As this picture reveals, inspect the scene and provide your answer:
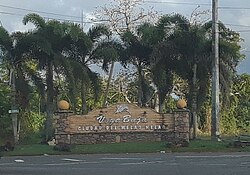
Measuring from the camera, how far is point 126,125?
3322 cm

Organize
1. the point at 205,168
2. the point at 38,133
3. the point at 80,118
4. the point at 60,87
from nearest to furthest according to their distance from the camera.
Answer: the point at 205,168 → the point at 80,118 → the point at 60,87 → the point at 38,133

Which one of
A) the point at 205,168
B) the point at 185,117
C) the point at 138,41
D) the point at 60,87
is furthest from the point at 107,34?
the point at 205,168

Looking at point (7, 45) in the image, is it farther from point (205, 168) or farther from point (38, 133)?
point (205, 168)

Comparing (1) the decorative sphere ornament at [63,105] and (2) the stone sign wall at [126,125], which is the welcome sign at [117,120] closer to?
(2) the stone sign wall at [126,125]

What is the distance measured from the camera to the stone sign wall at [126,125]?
33.1 meters

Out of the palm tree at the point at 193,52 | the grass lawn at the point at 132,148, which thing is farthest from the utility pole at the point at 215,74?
the grass lawn at the point at 132,148

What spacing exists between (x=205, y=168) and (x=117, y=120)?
15457 millimetres

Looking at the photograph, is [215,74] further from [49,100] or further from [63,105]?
[49,100]

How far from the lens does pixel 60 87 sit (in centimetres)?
3606

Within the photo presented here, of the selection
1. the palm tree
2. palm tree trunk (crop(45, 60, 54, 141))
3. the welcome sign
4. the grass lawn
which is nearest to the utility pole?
the palm tree

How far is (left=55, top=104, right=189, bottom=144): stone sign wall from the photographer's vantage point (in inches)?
1304

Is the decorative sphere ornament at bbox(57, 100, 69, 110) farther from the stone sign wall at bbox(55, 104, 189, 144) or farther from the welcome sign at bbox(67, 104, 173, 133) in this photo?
the welcome sign at bbox(67, 104, 173, 133)

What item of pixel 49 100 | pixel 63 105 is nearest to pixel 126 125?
pixel 63 105

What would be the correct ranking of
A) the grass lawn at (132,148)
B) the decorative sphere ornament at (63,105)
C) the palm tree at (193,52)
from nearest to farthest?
1. the grass lawn at (132,148)
2. the decorative sphere ornament at (63,105)
3. the palm tree at (193,52)
